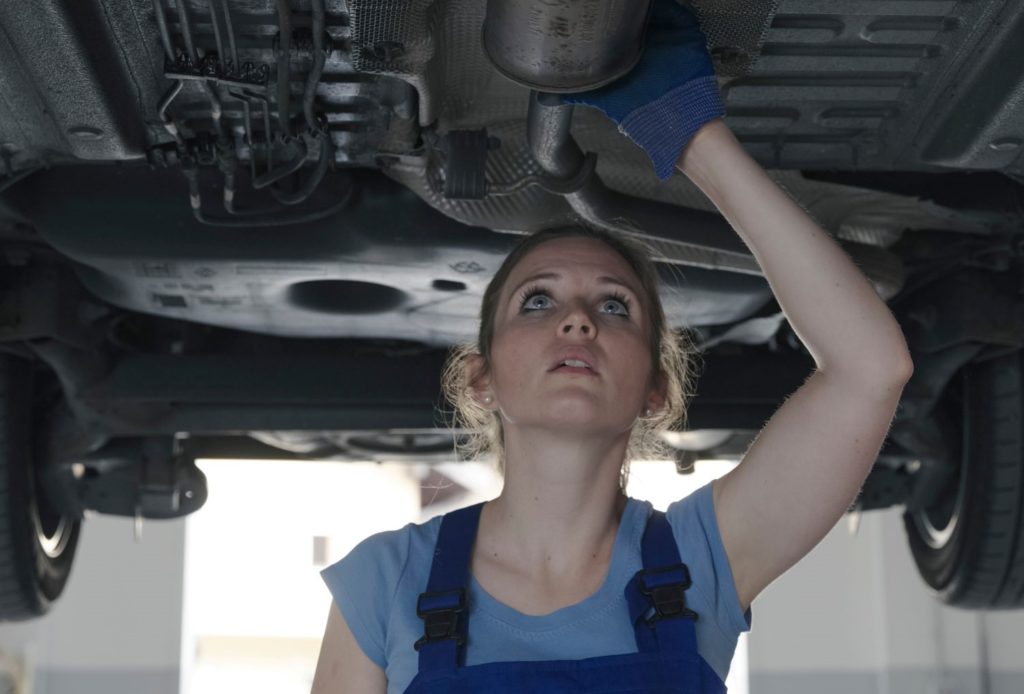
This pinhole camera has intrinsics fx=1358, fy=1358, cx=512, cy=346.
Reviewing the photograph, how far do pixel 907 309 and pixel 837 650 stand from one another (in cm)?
493

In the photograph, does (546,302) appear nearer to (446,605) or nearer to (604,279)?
(604,279)

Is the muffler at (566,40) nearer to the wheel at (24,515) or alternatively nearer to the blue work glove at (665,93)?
the blue work glove at (665,93)

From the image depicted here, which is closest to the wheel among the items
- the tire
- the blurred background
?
the tire

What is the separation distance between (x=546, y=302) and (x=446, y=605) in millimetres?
352

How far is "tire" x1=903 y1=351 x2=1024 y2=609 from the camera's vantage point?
2.51 m

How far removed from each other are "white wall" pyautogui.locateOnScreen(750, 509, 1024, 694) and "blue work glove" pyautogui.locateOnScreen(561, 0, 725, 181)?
5.86m

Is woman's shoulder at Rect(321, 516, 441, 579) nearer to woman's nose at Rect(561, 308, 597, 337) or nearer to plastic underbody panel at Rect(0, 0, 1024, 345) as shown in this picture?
woman's nose at Rect(561, 308, 597, 337)

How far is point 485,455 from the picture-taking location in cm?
181

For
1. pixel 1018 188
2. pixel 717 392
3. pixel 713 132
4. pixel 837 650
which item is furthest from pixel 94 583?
pixel 713 132

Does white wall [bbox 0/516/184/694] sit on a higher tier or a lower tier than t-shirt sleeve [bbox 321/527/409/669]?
higher

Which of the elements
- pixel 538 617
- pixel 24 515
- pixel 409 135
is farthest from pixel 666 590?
pixel 24 515

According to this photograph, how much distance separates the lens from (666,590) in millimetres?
1242

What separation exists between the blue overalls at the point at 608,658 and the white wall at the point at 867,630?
583 centimetres

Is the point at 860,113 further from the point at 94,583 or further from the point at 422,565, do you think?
the point at 94,583
